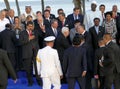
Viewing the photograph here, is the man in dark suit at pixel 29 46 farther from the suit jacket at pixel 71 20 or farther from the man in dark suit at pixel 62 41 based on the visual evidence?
the suit jacket at pixel 71 20

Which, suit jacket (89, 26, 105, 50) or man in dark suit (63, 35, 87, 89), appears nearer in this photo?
man in dark suit (63, 35, 87, 89)

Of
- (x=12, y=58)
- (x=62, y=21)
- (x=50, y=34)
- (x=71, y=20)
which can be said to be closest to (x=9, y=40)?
(x=12, y=58)

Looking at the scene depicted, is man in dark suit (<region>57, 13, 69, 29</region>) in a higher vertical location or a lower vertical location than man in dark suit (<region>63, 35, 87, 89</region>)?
higher

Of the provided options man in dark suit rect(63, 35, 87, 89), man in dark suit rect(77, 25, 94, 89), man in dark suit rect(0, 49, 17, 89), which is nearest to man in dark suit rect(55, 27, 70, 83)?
man in dark suit rect(77, 25, 94, 89)

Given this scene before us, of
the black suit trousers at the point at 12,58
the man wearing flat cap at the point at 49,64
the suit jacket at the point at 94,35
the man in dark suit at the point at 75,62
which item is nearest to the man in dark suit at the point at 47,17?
the suit jacket at the point at 94,35

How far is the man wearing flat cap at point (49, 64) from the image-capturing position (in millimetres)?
9742

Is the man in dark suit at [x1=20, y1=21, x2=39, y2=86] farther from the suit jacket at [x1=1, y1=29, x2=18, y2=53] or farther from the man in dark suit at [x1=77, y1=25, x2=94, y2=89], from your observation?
the man in dark suit at [x1=77, y1=25, x2=94, y2=89]

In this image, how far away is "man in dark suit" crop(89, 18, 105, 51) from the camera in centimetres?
1185

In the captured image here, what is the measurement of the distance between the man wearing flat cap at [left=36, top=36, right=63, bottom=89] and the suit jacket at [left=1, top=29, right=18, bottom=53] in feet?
6.93

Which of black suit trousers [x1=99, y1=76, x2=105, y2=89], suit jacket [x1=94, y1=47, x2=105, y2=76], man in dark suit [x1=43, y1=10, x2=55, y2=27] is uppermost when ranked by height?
man in dark suit [x1=43, y1=10, x2=55, y2=27]

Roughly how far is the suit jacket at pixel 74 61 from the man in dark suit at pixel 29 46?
6.29 ft

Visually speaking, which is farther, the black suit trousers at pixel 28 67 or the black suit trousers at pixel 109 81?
the black suit trousers at pixel 28 67

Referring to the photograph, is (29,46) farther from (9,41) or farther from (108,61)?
(108,61)

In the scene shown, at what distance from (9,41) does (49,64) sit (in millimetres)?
2411
